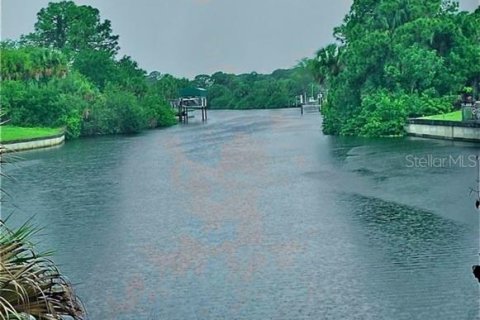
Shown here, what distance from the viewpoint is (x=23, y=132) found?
156 ft

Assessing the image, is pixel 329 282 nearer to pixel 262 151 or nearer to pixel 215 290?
pixel 215 290

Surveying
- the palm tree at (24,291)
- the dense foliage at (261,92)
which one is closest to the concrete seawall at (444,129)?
the palm tree at (24,291)

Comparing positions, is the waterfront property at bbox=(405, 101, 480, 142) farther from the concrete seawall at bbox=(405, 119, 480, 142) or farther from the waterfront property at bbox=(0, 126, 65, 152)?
the waterfront property at bbox=(0, 126, 65, 152)

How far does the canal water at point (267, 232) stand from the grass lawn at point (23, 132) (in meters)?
10.7

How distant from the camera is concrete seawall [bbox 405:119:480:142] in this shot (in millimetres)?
34281

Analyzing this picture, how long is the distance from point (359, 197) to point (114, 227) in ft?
22.7

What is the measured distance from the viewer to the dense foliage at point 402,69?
141 ft

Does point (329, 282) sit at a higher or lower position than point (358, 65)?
lower

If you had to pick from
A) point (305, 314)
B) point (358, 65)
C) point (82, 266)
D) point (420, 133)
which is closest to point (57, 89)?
point (358, 65)

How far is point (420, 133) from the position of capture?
131 feet

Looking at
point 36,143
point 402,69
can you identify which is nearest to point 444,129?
point 402,69

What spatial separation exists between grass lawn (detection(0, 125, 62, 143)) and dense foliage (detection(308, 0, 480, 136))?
1743cm

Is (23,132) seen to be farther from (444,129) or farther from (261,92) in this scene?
(261,92)

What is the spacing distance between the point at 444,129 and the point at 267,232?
2220 cm
